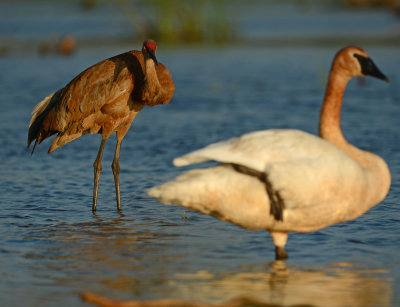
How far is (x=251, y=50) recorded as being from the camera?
68.2ft

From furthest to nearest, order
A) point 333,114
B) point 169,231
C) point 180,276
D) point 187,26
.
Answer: point 187,26 < point 169,231 < point 333,114 < point 180,276

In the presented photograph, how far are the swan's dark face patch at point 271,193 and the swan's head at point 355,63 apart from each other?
4.23ft

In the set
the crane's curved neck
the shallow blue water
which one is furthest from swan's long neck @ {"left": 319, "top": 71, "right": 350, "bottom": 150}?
the crane's curved neck

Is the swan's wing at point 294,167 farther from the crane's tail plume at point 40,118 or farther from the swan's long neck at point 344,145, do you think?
the crane's tail plume at point 40,118

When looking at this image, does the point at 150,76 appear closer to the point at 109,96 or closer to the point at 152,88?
the point at 152,88

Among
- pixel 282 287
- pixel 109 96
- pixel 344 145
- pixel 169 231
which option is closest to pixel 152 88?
pixel 109 96

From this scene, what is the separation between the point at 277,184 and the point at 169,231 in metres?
1.78

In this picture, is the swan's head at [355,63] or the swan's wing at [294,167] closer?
the swan's wing at [294,167]

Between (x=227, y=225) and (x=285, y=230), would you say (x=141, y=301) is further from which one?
(x=227, y=225)

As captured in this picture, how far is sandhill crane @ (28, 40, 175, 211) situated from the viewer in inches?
302

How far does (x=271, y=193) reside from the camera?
214 inches

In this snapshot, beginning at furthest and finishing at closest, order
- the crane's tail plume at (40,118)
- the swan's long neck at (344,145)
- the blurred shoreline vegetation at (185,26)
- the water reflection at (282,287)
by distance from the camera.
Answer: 1. the blurred shoreline vegetation at (185,26)
2. the crane's tail plume at (40,118)
3. the swan's long neck at (344,145)
4. the water reflection at (282,287)

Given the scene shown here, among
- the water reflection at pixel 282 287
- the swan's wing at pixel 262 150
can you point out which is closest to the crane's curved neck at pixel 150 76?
the swan's wing at pixel 262 150

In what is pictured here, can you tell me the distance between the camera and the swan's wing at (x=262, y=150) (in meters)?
5.36
